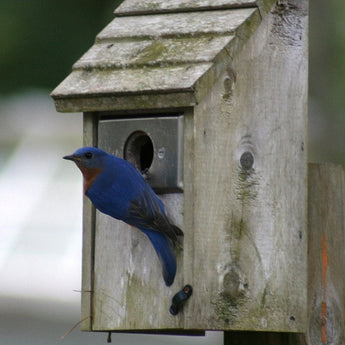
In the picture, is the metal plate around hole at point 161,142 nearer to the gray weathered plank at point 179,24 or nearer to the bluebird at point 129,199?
the bluebird at point 129,199

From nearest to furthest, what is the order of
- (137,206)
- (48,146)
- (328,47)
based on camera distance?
(137,206) < (328,47) < (48,146)

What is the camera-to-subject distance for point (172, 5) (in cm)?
448

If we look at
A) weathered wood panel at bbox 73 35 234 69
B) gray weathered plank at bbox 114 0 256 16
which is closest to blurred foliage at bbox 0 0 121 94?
gray weathered plank at bbox 114 0 256 16

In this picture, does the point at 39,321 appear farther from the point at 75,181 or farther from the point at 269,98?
the point at 269,98

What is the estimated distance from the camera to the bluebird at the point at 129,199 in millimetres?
4148

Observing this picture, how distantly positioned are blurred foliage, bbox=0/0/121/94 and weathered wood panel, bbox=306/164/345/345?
602cm

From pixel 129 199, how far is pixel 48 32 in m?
6.12

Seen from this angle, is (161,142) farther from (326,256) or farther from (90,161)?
(326,256)

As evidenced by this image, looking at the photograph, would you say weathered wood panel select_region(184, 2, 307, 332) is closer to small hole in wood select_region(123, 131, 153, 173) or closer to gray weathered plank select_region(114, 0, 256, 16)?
gray weathered plank select_region(114, 0, 256, 16)

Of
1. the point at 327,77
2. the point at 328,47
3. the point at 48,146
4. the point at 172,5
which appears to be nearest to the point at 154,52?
the point at 172,5

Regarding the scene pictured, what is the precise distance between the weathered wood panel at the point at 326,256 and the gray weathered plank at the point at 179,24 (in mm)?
660

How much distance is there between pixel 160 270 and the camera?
13.9ft

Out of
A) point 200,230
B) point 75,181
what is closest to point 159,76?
point 200,230

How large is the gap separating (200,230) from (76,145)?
5.74 metres
